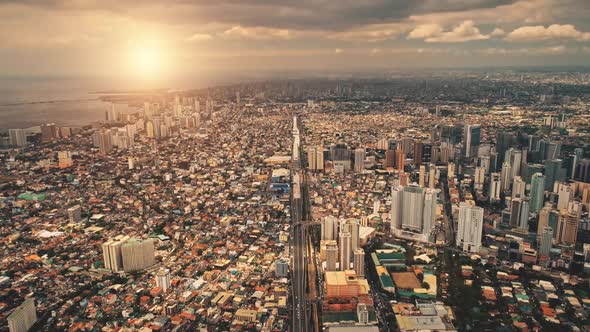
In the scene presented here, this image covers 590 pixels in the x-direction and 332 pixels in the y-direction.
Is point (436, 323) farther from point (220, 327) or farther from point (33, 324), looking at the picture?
point (33, 324)

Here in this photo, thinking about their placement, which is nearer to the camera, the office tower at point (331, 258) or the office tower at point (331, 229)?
the office tower at point (331, 258)

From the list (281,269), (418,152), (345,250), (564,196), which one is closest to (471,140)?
(418,152)

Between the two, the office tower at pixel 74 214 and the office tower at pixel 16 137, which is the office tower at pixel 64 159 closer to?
the office tower at pixel 16 137

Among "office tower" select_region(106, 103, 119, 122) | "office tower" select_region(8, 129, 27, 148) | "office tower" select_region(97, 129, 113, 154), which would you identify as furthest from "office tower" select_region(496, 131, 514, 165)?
"office tower" select_region(106, 103, 119, 122)

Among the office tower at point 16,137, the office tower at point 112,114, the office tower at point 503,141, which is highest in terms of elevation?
the office tower at point 112,114

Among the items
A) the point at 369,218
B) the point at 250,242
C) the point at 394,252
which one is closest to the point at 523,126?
the point at 369,218

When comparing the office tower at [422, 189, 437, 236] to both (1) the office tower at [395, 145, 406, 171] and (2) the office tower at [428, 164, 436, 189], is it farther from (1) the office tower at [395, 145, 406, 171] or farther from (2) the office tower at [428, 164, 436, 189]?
(1) the office tower at [395, 145, 406, 171]

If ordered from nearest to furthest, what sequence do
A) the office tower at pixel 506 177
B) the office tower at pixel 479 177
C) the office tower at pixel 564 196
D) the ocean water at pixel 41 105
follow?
the office tower at pixel 564 196
the office tower at pixel 506 177
the office tower at pixel 479 177
the ocean water at pixel 41 105

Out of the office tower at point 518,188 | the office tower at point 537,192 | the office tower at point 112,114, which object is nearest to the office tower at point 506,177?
the office tower at point 518,188
